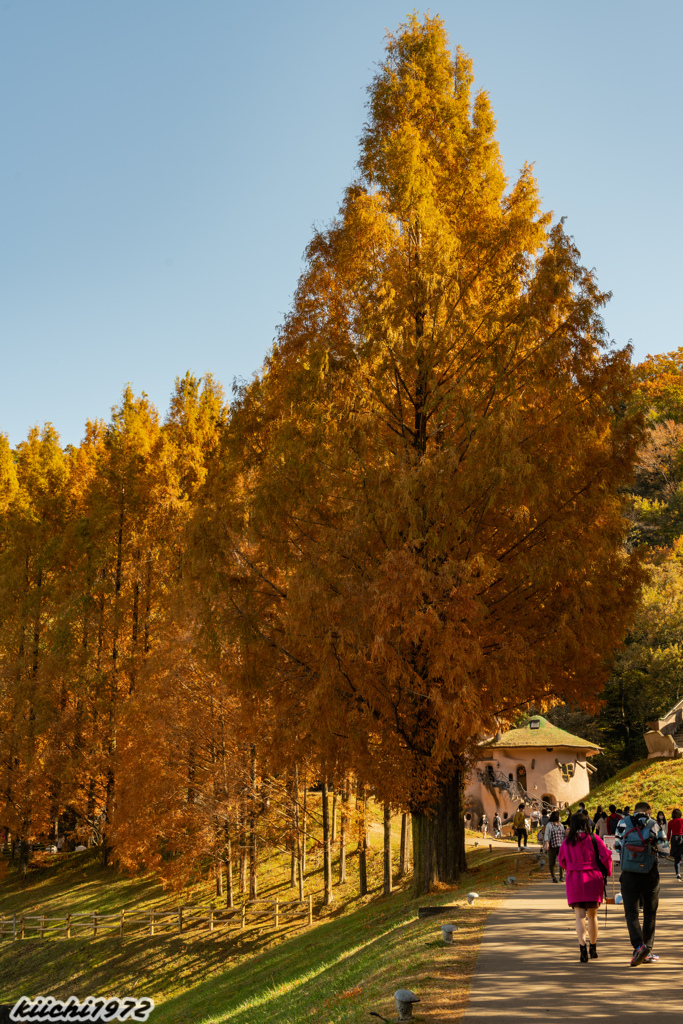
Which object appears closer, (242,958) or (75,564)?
(242,958)

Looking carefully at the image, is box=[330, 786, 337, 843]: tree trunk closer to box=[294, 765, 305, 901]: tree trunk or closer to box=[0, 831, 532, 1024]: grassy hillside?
box=[294, 765, 305, 901]: tree trunk

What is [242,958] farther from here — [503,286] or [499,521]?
[503,286]

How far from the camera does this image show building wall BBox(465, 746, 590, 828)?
3900 centimetres

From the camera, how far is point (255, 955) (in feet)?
65.1


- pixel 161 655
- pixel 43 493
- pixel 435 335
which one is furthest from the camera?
pixel 43 493

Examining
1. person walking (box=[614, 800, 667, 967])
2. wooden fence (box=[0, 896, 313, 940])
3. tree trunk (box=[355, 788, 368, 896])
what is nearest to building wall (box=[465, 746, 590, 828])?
tree trunk (box=[355, 788, 368, 896])

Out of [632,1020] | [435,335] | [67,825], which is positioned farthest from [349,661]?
[67,825]

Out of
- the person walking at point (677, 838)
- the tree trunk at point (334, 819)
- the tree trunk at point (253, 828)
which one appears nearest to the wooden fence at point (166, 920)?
the tree trunk at point (253, 828)

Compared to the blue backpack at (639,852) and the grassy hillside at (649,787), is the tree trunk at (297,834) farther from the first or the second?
the blue backpack at (639,852)

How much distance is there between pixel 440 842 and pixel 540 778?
27104mm

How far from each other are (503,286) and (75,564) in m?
24.0

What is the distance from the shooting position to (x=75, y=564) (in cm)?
3362

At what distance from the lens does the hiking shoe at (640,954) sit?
7.33 metres

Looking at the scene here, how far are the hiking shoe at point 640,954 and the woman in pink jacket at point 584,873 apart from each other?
0.46 metres
